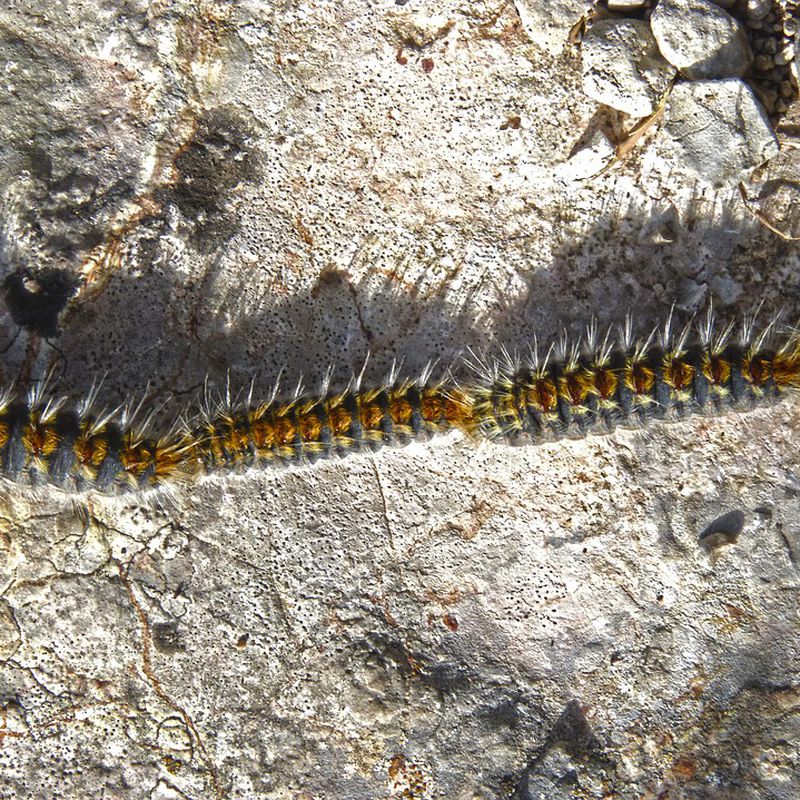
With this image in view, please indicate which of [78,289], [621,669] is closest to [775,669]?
[621,669]

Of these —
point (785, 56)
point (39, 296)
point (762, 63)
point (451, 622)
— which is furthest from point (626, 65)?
point (39, 296)

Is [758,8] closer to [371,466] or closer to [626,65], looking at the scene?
[626,65]

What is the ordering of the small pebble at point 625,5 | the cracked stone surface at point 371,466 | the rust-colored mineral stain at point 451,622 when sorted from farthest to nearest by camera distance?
1. the rust-colored mineral stain at point 451,622
2. the cracked stone surface at point 371,466
3. the small pebble at point 625,5

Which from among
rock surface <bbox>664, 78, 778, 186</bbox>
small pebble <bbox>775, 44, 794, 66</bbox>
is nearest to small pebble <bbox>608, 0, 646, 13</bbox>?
rock surface <bbox>664, 78, 778, 186</bbox>

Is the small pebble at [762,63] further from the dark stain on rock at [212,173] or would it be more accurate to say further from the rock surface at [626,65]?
the dark stain on rock at [212,173]

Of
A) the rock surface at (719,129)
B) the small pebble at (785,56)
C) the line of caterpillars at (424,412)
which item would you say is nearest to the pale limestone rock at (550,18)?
the rock surface at (719,129)

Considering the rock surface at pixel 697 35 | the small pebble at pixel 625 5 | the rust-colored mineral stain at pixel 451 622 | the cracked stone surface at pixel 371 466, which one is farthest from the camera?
the rust-colored mineral stain at pixel 451 622

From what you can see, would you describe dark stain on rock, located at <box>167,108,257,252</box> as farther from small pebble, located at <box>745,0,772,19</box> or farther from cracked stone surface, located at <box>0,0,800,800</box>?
small pebble, located at <box>745,0,772,19</box>
